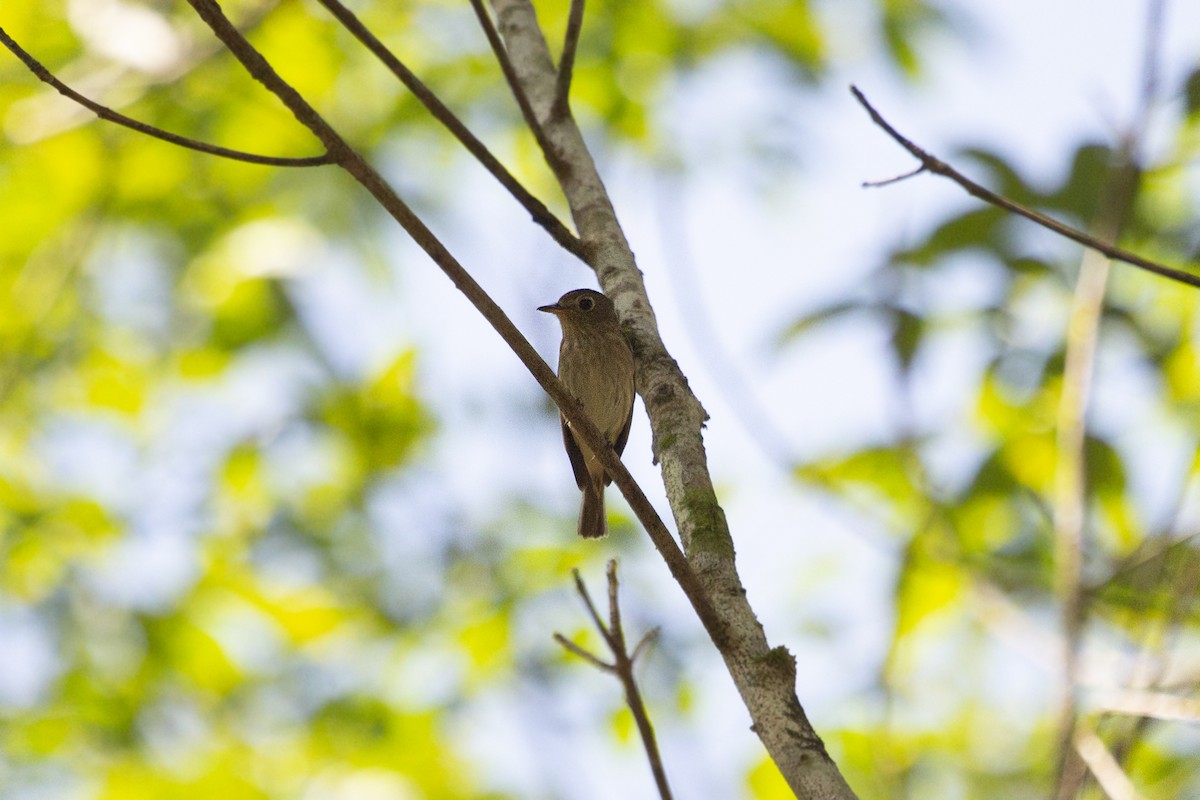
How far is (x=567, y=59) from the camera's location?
3371 millimetres

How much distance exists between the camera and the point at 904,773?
139 inches

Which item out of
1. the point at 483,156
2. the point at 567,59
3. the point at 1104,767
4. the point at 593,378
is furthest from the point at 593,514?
the point at 1104,767

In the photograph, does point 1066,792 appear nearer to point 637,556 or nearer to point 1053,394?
point 1053,394

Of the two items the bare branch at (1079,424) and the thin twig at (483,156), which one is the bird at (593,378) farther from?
the bare branch at (1079,424)

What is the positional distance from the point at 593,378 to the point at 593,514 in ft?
2.29

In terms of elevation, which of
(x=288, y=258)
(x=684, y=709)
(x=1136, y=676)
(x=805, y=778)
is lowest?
(x=805, y=778)

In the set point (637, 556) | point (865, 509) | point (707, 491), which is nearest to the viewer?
point (707, 491)

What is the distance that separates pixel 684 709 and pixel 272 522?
3333 mm

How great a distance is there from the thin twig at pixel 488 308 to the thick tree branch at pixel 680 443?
0.29 feet

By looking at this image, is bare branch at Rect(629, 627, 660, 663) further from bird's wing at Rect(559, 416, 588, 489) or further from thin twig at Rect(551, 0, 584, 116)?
bird's wing at Rect(559, 416, 588, 489)

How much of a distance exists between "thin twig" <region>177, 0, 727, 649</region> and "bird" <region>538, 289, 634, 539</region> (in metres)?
2.74

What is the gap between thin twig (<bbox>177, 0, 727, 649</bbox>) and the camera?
85.3 inches

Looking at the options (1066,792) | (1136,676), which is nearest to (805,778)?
(1066,792)

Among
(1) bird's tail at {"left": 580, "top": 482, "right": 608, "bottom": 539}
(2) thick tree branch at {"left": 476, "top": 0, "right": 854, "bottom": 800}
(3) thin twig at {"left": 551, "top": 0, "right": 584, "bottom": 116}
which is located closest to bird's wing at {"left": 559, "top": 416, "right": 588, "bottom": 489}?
(1) bird's tail at {"left": 580, "top": 482, "right": 608, "bottom": 539}
